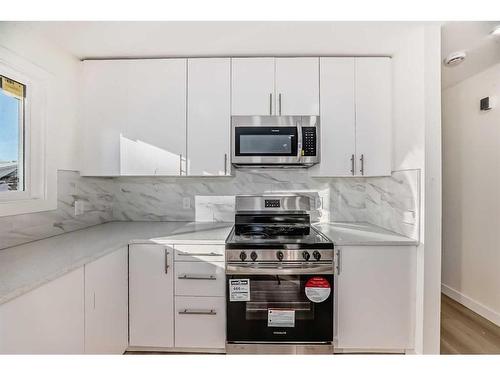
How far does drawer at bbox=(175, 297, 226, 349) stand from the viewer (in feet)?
6.30

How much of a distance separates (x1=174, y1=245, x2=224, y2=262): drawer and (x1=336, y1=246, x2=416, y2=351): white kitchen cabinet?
808 millimetres

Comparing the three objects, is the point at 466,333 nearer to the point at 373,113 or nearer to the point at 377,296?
the point at 377,296

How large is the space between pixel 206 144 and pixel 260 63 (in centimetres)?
75

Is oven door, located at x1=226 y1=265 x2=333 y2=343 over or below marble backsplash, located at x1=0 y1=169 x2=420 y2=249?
below

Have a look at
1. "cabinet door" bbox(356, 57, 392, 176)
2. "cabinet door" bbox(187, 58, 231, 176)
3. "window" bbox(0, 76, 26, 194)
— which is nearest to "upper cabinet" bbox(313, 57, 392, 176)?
"cabinet door" bbox(356, 57, 392, 176)

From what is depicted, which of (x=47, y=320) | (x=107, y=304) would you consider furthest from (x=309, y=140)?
(x=47, y=320)

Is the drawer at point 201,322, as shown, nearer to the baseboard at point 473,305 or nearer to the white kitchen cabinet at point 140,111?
the white kitchen cabinet at point 140,111

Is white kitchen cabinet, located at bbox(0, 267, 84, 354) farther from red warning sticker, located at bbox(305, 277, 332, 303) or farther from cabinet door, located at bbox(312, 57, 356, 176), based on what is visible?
cabinet door, located at bbox(312, 57, 356, 176)

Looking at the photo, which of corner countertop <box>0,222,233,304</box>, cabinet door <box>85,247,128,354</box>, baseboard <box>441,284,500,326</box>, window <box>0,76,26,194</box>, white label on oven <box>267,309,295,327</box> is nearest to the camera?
corner countertop <box>0,222,233,304</box>

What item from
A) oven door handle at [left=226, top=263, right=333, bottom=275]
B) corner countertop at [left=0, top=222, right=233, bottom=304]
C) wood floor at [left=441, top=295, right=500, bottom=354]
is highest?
corner countertop at [left=0, top=222, right=233, bottom=304]

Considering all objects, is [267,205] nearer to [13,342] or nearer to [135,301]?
[135,301]

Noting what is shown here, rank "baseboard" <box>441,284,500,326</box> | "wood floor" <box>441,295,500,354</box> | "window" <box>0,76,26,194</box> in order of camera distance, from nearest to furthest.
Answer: "window" <box>0,76,26,194</box> → "wood floor" <box>441,295,500,354</box> → "baseboard" <box>441,284,500,326</box>

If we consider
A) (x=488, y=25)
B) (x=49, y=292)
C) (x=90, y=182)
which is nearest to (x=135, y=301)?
(x=49, y=292)

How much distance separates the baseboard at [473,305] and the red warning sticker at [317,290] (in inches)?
69.4
